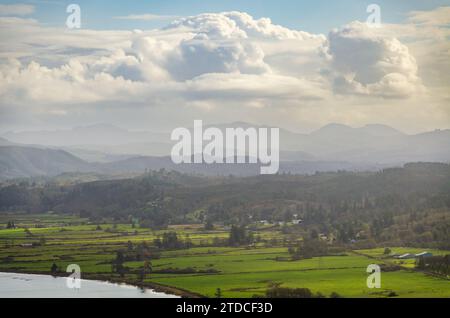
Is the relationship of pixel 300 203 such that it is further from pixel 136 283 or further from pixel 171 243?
pixel 136 283

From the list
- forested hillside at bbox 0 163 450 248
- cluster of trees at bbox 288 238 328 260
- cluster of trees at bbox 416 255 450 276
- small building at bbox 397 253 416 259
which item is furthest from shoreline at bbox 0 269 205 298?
forested hillside at bbox 0 163 450 248

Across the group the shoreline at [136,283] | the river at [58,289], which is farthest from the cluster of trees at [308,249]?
the river at [58,289]

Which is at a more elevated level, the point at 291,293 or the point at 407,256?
the point at 407,256

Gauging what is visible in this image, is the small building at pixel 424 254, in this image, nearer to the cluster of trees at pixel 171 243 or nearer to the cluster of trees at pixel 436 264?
the cluster of trees at pixel 436 264

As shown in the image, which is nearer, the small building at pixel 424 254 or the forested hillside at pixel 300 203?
the small building at pixel 424 254

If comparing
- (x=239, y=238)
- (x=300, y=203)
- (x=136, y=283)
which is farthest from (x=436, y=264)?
(x=300, y=203)

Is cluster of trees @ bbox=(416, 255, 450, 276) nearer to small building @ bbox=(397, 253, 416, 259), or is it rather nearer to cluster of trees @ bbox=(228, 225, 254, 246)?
small building @ bbox=(397, 253, 416, 259)
